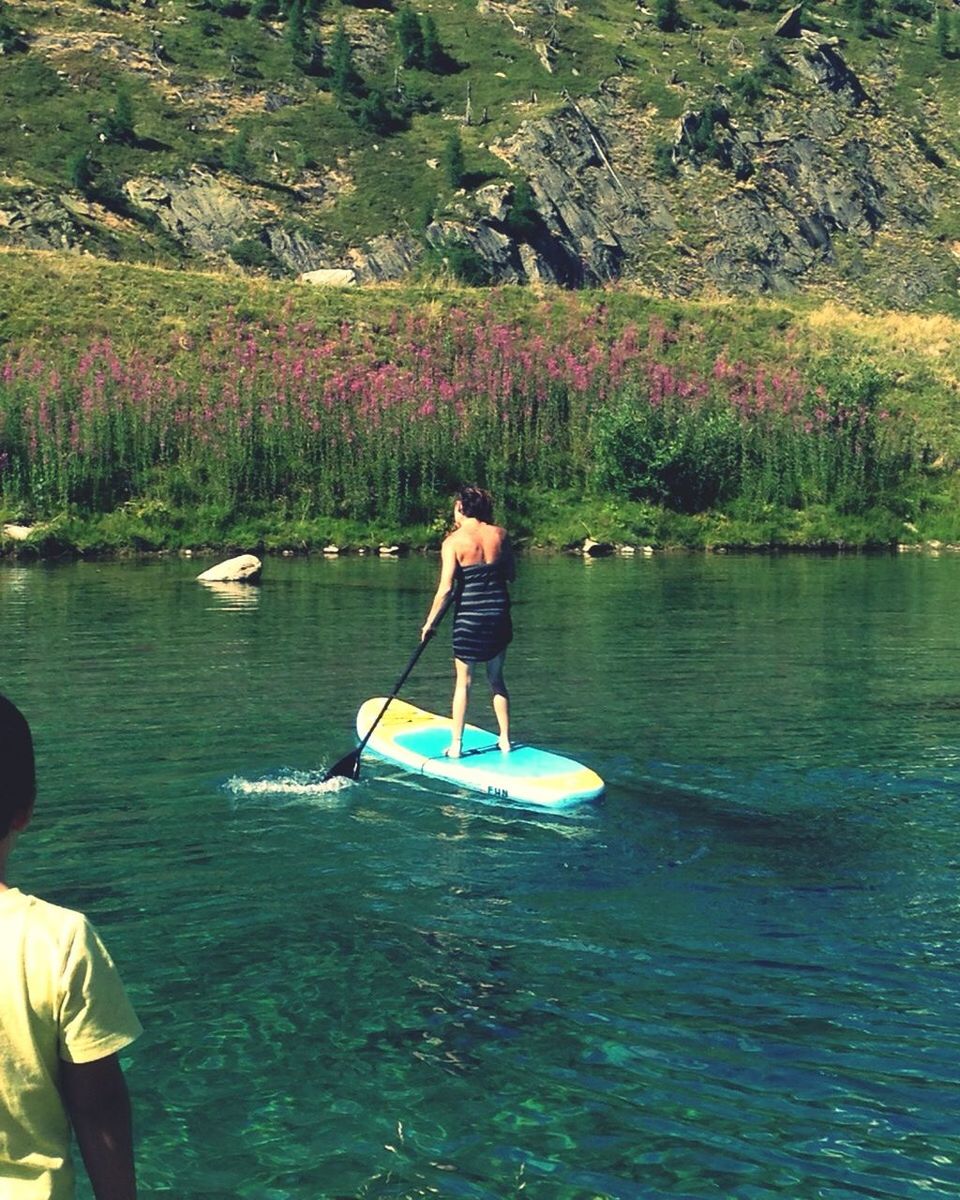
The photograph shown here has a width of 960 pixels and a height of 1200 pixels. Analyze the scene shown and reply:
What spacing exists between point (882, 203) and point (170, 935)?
99.1m

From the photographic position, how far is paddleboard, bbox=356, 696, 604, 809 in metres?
11.0

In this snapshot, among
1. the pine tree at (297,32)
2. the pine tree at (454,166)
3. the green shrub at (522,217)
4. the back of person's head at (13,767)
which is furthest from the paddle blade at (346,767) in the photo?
the pine tree at (297,32)

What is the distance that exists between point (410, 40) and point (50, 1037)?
108m

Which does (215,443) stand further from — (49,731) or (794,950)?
(794,950)

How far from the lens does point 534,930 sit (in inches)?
316

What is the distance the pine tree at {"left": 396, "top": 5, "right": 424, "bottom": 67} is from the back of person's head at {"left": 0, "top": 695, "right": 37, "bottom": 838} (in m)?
106

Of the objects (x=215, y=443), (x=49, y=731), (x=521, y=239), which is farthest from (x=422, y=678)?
(x=521, y=239)

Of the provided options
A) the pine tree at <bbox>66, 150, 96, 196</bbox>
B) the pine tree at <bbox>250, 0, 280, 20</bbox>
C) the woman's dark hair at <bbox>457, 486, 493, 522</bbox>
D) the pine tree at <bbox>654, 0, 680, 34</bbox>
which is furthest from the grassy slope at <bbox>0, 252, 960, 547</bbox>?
the pine tree at <bbox>654, 0, 680, 34</bbox>

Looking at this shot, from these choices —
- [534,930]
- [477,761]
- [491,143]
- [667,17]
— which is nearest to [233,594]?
[477,761]

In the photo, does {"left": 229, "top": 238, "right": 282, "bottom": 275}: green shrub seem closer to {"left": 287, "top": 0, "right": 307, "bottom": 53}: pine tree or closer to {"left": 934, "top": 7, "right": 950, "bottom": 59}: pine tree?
{"left": 287, "top": 0, "right": 307, "bottom": 53}: pine tree

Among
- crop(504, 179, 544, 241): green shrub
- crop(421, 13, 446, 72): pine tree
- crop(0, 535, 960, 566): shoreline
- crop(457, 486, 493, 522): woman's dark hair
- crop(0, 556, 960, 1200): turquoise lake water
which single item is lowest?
crop(0, 556, 960, 1200): turquoise lake water

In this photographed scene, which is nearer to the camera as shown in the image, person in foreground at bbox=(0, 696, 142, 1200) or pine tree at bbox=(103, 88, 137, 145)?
person in foreground at bbox=(0, 696, 142, 1200)

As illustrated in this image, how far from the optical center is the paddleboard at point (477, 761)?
11.0 metres

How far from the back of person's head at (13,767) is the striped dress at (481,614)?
931 cm
